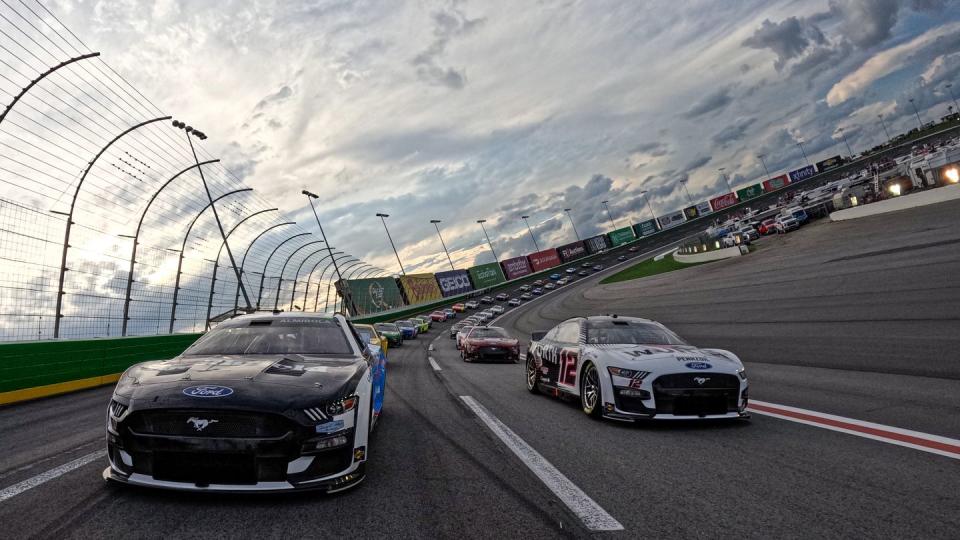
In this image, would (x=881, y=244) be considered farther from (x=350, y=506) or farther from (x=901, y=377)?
(x=350, y=506)

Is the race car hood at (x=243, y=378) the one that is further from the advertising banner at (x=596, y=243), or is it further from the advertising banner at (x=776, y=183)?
the advertising banner at (x=776, y=183)

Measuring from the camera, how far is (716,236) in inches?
1811

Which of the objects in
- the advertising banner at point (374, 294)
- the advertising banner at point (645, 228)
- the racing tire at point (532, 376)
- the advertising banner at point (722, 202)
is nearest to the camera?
the racing tire at point (532, 376)

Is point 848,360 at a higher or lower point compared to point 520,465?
lower

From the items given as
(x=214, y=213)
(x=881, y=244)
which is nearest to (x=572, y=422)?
(x=881, y=244)

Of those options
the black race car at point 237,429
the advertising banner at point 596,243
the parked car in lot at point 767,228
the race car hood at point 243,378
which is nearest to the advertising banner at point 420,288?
the advertising banner at point 596,243

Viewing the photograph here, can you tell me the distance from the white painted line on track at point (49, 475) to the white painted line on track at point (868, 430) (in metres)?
6.45

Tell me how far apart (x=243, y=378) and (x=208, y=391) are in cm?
29

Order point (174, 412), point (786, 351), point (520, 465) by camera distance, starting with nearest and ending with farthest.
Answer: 1. point (174, 412)
2. point (520, 465)
3. point (786, 351)

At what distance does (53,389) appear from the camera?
1095 centimetres

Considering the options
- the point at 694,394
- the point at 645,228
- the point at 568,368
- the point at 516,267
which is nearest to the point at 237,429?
the point at 694,394

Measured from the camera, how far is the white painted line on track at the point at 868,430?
14.5 ft

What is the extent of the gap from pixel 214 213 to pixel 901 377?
2341 centimetres

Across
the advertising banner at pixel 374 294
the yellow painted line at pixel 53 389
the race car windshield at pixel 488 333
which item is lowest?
the race car windshield at pixel 488 333
